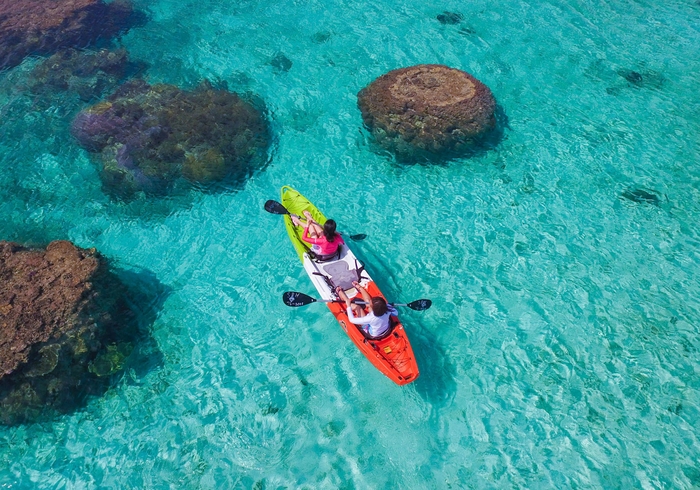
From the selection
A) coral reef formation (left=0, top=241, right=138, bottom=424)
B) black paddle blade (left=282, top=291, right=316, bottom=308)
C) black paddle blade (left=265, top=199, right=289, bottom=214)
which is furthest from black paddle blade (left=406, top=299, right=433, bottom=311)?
coral reef formation (left=0, top=241, right=138, bottom=424)

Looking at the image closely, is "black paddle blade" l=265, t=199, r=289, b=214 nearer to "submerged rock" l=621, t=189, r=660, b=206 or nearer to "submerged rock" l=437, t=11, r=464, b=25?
"submerged rock" l=621, t=189, r=660, b=206

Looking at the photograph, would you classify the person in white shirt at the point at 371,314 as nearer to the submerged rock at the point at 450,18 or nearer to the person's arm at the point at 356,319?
the person's arm at the point at 356,319

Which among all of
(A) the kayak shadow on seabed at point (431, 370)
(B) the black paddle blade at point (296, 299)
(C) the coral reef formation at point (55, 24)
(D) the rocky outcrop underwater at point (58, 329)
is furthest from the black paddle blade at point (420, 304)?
(C) the coral reef formation at point (55, 24)


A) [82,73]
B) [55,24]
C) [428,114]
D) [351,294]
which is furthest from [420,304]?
[55,24]

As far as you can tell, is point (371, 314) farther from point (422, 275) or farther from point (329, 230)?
point (422, 275)

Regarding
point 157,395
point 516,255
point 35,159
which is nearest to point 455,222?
point 516,255
